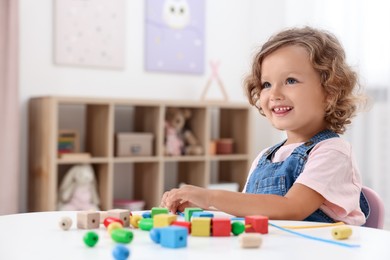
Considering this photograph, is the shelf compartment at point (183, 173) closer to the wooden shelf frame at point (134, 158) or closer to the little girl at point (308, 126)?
the wooden shelf frame at point (134, 158)

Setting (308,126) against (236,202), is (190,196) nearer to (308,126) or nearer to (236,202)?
(236,202)

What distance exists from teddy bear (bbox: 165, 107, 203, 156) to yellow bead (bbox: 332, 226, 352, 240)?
8.92 feet

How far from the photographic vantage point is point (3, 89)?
3.14m

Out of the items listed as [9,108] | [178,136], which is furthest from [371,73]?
[9,108]

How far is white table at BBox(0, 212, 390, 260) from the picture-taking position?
0.75m

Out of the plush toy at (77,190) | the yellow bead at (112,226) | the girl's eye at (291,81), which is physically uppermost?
the girl's eye at (291,81)

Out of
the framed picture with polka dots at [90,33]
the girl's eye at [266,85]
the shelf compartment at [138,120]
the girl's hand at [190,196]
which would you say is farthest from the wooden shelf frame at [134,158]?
the girl's hand at [190,196]

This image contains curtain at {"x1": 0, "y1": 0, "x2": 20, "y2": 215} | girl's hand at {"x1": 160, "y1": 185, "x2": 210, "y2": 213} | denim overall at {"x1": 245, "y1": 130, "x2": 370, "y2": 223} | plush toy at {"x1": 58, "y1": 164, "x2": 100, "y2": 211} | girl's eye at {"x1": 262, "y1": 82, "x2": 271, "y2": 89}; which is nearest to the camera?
girl's hand at {"x1": 160, "y1": 185, "x2": 210, "y2": 213}

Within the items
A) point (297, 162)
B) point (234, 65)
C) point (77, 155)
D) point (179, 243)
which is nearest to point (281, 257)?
point (179, 243)

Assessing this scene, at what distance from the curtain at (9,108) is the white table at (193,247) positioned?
7.37ft

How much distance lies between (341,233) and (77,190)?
252cm

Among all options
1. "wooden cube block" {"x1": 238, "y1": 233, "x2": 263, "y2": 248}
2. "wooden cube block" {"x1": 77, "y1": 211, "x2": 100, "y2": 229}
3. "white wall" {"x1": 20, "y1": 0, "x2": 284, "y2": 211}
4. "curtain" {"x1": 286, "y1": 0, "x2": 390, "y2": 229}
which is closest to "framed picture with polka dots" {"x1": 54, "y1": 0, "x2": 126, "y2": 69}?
"white wall" {"x1": 20, "y1": 0, "x2": 284, "y2": 211}

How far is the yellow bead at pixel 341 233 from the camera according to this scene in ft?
2.87

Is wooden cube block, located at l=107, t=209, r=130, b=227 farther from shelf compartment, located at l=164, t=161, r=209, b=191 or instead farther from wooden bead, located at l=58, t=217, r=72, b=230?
shelf compartment, located at l=164, t=161, r=209, b=191
